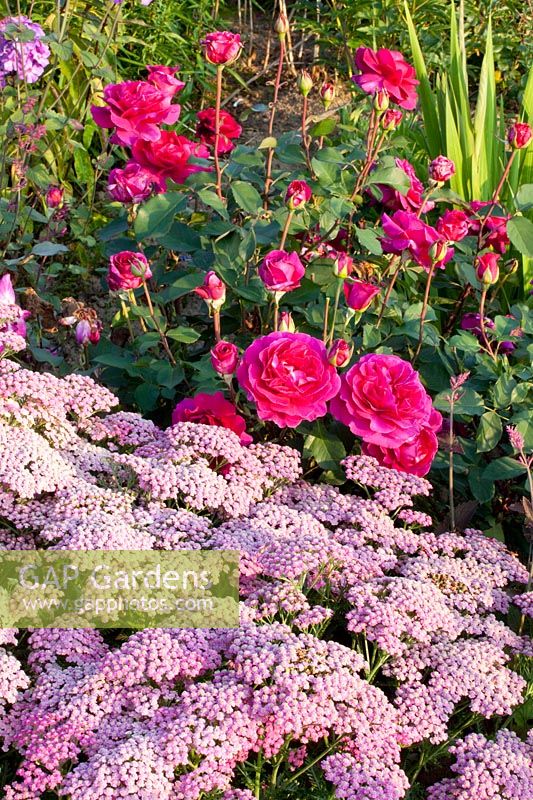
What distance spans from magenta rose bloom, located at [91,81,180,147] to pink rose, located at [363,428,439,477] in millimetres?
870

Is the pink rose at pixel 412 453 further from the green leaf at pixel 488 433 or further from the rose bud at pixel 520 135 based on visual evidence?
the rose bud at pixel 520 135

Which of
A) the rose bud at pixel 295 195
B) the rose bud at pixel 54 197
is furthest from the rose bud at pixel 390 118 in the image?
the rose bud at pixel 54 197

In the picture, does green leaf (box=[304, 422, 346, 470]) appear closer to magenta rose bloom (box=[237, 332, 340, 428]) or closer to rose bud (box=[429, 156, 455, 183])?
magenta rose bloom (box=[237, 332, 340, 428])

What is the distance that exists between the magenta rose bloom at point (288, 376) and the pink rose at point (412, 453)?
0.22m

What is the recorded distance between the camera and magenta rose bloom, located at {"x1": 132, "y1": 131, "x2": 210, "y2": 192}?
2365mm

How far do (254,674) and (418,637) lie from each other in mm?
295

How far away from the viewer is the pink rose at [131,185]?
7.16 feet

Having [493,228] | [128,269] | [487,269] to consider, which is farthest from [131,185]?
[493,228]

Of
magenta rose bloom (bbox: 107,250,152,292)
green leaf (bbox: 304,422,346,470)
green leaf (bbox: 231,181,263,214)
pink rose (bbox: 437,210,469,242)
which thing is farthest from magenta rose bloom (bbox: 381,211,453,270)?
magenta rose bloom (bbox: 107,250,152,292)

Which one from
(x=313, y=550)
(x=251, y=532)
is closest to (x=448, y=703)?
(x=313, y=550)

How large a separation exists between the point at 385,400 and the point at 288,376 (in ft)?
0.71

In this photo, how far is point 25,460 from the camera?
1792mm

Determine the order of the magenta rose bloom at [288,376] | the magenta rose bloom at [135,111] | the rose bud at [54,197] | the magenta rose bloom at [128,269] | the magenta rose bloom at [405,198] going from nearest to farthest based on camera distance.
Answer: the magenta rose bloom at [288,376]
the magenta rose bloom at [128,269]
the magenta rose bloom at [135,111]
the magenta rose bloom at [405,198]
the rose bud at [54,197]

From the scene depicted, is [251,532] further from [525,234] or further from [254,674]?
[525,234]
